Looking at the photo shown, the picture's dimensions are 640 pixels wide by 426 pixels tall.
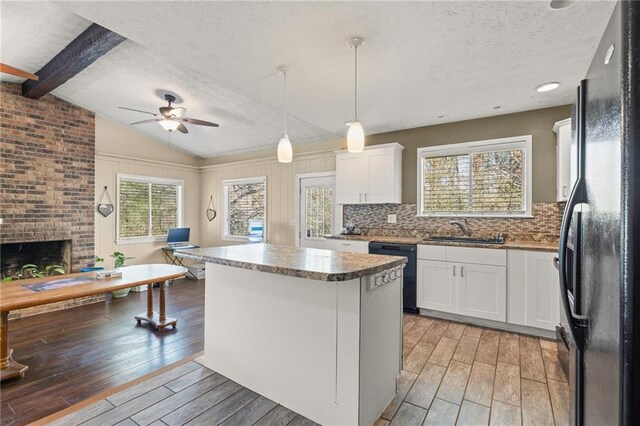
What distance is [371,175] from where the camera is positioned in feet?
14.5

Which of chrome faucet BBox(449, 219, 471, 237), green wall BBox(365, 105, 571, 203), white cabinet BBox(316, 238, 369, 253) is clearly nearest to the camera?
green wall BBox(365, 105, 571, 203)

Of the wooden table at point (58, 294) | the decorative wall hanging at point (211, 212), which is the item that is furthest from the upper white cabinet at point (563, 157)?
the decorative wall hanging at point (211, 212)

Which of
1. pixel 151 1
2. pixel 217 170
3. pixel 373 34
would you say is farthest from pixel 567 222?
pixel 217 170

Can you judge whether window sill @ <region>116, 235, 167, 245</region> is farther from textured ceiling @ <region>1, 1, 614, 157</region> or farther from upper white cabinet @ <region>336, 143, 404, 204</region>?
upper white cabinet @ <region>336, 143, 404, 204</region>

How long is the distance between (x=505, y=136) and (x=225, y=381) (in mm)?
3916

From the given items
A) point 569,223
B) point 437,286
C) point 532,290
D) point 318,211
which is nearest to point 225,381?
point 569,223

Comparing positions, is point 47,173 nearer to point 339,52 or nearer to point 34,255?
point 34,255

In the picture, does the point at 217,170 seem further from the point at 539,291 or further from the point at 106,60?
the point at 539,291

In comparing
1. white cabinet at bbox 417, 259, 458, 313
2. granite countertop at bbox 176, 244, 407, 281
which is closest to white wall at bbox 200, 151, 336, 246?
white cabinet at bbox 417, 259, 458, 313

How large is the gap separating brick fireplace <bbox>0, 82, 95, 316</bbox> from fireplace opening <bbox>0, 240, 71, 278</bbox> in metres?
0.08

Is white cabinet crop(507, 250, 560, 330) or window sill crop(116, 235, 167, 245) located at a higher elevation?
window sill crop(116, 235, 167, 245)

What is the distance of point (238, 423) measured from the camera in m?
1.86

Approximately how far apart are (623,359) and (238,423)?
1909 millimetres

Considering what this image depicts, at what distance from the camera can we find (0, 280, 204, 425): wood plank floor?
2.17 metres
